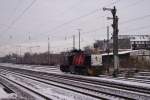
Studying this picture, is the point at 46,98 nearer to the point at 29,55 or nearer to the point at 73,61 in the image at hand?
the point at 73,61

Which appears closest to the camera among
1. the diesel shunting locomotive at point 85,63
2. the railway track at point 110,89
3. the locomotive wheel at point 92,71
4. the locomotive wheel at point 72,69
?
the railway track at point 110,89

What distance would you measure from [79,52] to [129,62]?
48.3ft

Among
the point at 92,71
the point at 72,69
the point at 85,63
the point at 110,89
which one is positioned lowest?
the point at 110,89

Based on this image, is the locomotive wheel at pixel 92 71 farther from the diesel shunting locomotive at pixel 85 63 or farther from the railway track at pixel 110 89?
the railway track at pixel 110 89

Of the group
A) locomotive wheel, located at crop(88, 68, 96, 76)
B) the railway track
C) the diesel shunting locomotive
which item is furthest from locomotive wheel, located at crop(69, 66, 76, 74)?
the railway track

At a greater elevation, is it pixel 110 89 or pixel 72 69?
pixel 72 69

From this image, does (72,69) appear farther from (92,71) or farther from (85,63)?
(92,71)

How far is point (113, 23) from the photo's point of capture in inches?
1433

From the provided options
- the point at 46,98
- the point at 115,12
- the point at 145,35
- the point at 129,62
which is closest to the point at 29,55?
the point at 145,35

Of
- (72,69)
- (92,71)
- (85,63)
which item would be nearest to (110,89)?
(92,71)

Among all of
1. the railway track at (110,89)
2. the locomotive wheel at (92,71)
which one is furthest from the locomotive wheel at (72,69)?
the railway track at (110,89)

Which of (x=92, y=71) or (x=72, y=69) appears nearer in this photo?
(x=92, y=71)

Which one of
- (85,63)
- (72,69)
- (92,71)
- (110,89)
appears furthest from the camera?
(72,69)

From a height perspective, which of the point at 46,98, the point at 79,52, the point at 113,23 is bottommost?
the point at 46,98
